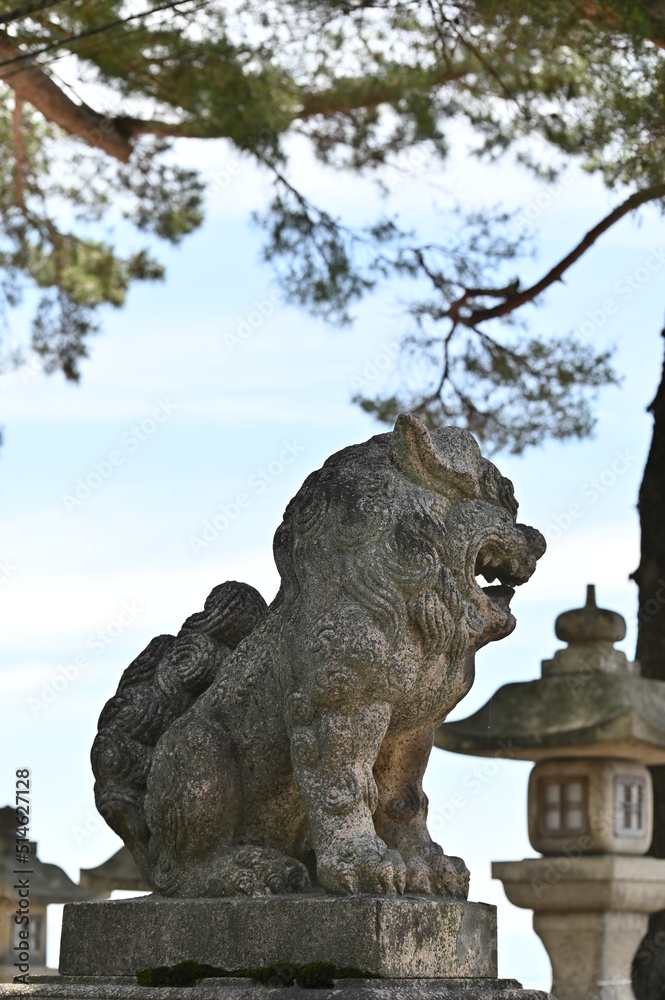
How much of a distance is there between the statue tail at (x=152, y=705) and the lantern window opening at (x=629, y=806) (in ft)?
11.3

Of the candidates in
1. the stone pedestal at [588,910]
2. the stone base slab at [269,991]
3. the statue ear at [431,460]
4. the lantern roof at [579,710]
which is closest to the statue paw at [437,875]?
the stone base slab at [269,991]

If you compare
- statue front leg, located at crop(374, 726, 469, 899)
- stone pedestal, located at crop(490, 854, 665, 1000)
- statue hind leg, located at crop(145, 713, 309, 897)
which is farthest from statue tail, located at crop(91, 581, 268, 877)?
stone pedestal, located at crop(490, 854, 665, 1000)

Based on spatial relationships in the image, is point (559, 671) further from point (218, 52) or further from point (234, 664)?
point (218, 52)

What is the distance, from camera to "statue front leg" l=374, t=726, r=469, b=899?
3227mm

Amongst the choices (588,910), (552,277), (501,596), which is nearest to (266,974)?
(501,596)

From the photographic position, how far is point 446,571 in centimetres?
317

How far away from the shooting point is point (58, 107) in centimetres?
858

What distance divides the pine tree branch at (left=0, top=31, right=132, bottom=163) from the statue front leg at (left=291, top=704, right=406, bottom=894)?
237 inches

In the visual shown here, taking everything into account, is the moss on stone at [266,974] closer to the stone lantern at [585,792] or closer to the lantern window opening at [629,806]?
the stone lantern at [585,792]

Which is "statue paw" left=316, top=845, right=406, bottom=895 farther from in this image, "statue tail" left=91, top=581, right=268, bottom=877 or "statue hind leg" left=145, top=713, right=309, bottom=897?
"statue tail" left=91, top=581, right=268, bottom=877

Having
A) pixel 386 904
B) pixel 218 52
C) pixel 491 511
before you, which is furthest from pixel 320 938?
pixel 218 52

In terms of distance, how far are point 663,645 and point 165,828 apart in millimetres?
5127

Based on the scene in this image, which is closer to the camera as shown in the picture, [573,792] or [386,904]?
[386,904]

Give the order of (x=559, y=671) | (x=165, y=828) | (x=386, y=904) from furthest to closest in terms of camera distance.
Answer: (x=559, y=671), (x=165, y=828), (x=386, y=904)
